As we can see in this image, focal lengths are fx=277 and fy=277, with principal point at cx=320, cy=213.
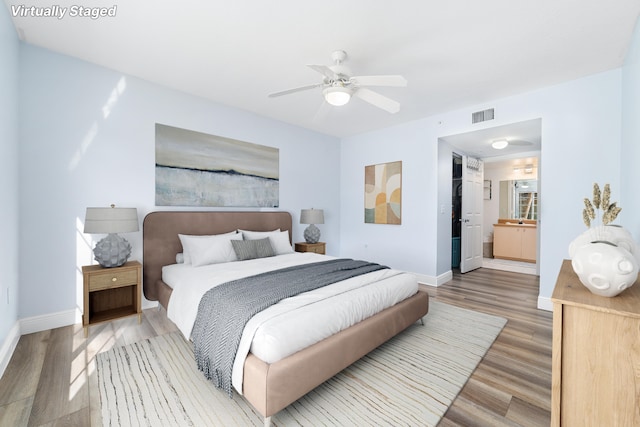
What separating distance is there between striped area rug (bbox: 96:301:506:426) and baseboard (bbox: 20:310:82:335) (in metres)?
0.92

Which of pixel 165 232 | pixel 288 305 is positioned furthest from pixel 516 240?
pixel 165 232

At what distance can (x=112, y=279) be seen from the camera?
272 cm

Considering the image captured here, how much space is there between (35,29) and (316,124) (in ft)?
11.3

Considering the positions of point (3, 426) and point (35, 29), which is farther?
point (35, 29)

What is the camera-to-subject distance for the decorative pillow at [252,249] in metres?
3.39

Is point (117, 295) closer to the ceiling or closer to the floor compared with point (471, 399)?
closer to the ceiling

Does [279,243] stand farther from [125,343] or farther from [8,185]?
[8,185]

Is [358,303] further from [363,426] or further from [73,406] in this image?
[73,406]

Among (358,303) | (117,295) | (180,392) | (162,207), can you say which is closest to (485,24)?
(358,303)

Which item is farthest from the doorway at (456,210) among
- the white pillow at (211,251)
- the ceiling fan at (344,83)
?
the white pillow at (211,251)

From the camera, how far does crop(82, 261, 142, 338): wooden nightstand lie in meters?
2.60

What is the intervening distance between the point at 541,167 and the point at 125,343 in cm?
498

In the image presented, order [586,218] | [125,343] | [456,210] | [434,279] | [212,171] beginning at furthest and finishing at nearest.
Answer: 1. [456,210]
2. [434,279]
3. [212,171]
4. [125,343]
5. [586,218]

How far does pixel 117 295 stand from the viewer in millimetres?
3066
